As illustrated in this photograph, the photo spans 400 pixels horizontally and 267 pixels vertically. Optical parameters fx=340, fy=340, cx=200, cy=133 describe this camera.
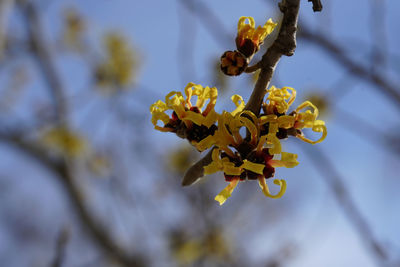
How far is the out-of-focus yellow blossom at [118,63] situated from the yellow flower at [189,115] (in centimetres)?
470

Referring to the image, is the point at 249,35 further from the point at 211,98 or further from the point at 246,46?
the point at 211,98

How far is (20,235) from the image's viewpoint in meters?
14.3

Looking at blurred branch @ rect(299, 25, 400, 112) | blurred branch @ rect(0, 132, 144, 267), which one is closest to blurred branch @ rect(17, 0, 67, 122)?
blurred branch @ rect(0, 132, 144, 267)

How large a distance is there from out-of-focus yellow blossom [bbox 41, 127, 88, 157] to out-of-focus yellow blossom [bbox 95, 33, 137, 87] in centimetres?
100

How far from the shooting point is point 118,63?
592 cm

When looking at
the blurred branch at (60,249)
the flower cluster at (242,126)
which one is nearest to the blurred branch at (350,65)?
the flower cluster at (242,126)

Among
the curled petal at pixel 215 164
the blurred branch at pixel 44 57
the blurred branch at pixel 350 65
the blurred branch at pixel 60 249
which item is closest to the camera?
the curled petal at pixel 215 164

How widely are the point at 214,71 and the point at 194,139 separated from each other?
2544 millimetres

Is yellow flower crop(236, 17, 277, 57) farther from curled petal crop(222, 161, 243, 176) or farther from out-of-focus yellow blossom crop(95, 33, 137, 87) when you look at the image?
out-of-focus yellow blossom crop(95, 33, 137, 87)

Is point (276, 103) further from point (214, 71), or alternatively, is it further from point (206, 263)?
point (206, 263)

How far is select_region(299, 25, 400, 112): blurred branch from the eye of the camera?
248 cm

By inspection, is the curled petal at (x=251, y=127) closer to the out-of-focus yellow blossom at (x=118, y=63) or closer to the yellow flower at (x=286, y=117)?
the yellow flower at (x=286, y=117)

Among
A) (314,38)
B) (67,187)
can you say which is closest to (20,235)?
(67,187)

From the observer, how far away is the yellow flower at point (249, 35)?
1.18 metres
